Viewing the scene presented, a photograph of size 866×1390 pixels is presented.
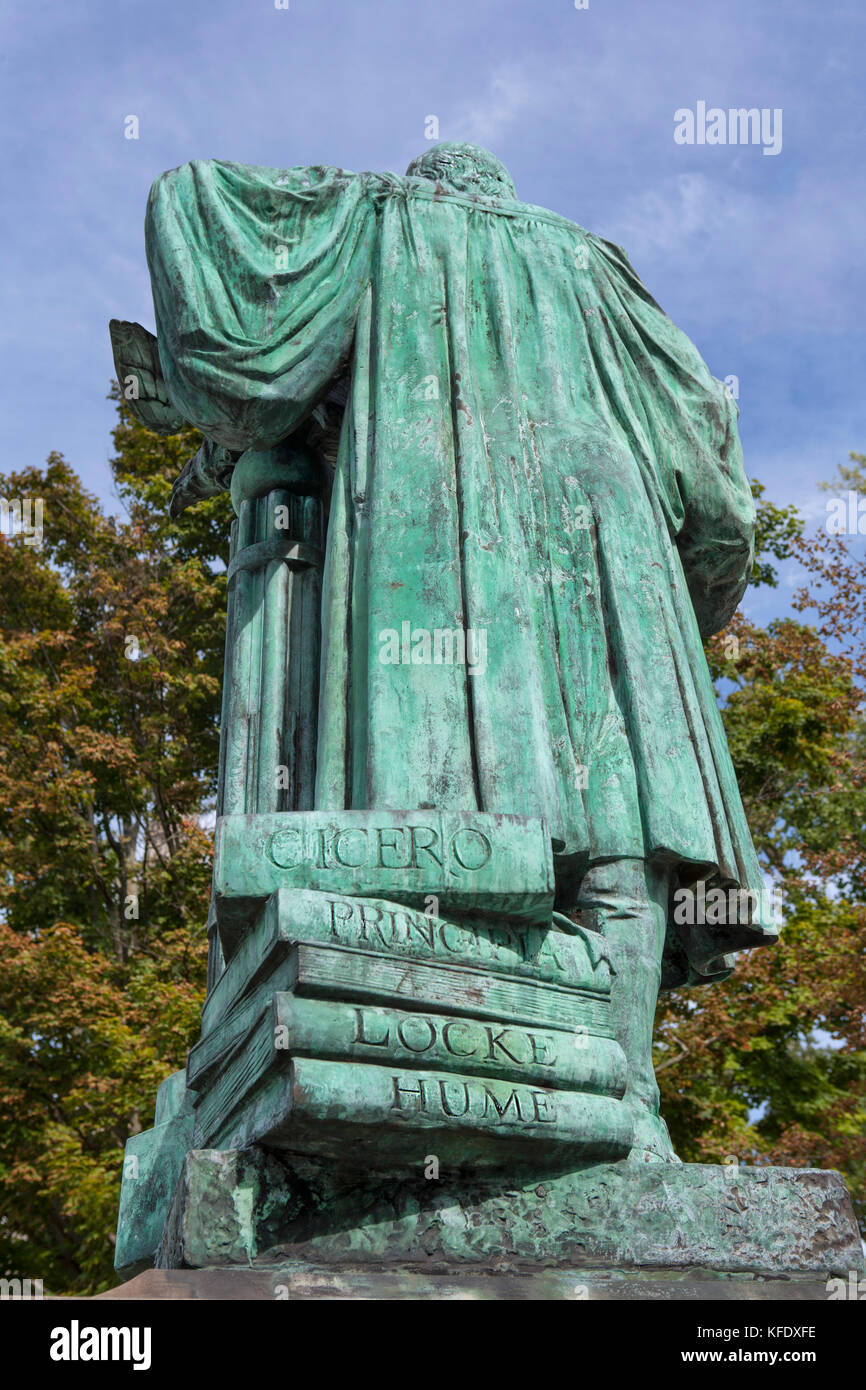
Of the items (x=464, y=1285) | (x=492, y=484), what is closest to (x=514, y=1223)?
(x=464, y=1285)

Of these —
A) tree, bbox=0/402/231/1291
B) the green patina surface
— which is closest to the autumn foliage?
tree, bbox=0/402/231/1291

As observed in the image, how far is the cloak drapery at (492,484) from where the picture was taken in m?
4.20

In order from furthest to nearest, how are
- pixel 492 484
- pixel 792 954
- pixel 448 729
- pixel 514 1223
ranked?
pixel 792 954 < pixel 492 484 < pixel 448 729 < pixel 514 1223

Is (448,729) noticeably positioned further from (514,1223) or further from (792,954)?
(792,954)

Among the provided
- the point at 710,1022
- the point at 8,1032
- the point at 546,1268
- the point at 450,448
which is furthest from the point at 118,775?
the point at 546,1268

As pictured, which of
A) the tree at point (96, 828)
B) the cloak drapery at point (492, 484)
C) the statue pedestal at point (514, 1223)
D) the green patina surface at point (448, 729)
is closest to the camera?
the statue pedestal at point (514, 1223)

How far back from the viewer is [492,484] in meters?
4.55

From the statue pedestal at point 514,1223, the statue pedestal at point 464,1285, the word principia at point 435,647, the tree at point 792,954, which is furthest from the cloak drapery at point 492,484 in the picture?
the tree at point 792,954

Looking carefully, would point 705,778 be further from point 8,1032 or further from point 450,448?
point 8,1032

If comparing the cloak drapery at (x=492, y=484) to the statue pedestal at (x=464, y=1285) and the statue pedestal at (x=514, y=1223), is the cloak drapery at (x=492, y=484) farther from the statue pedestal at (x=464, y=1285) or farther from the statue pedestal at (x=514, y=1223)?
the statue pedestal at (x=464, y=1285)

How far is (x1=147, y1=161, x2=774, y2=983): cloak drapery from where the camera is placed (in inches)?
165

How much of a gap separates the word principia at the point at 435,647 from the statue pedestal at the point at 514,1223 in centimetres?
141

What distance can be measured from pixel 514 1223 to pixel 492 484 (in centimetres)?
215

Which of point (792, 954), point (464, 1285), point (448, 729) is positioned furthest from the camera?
point (792, 954)
